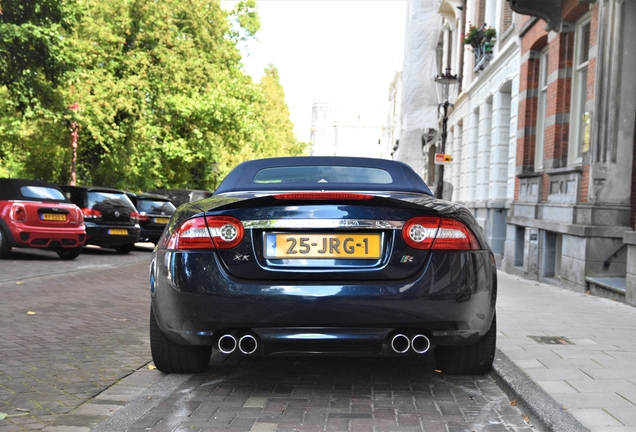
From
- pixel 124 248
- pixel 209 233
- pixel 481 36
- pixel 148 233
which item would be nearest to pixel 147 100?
pixel 148 233

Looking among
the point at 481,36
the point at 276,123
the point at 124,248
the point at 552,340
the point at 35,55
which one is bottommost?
the point at 124,248

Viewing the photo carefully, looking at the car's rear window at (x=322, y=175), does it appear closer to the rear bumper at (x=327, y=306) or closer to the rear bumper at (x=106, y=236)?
the rear bumper at (x=327, y=306)

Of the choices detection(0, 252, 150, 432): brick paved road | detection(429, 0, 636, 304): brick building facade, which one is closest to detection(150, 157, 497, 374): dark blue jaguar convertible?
detection(0, 252, 150, 432): brick paved road

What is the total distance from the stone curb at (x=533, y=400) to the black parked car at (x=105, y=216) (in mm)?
13343

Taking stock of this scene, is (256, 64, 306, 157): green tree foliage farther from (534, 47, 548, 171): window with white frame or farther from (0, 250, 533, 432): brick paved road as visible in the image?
(0, 250, 533, 432): brick paved road

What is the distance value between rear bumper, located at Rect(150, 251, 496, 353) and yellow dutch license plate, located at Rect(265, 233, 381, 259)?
16cm

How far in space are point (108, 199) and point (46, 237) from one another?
325cm

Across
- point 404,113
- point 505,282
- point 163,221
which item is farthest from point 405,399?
point 404,113

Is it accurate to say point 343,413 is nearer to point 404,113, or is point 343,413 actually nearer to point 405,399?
point 405,399

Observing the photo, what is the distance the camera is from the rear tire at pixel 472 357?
491 cm

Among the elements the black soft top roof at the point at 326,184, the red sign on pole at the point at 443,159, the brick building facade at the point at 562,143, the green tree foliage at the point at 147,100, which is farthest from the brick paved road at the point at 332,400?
the green tree foliage at the point at 147,100

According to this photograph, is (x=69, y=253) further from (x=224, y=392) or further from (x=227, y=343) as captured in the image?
(x=227, y=343)

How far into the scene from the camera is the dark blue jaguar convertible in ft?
13.7

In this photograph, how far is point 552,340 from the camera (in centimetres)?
642
